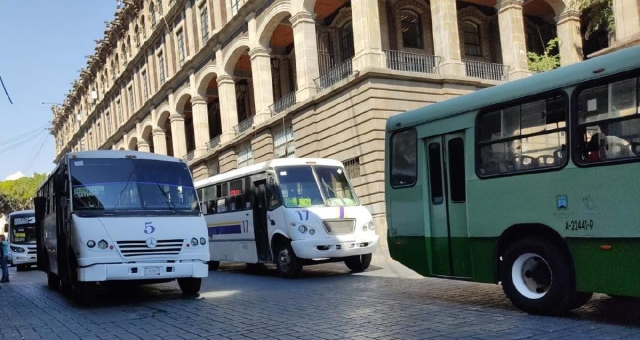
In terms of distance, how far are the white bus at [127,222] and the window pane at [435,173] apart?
4296 mm

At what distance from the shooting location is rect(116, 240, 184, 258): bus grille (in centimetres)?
1019

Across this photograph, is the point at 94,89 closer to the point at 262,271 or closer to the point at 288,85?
the point at 288,85

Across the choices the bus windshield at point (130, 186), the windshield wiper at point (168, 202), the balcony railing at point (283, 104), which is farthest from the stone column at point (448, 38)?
the windshield wiper at point (168, 202)

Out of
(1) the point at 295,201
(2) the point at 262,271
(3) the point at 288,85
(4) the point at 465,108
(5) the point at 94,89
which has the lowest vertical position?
(2) the point at 262,271

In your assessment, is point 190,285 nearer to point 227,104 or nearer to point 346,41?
point 346,41

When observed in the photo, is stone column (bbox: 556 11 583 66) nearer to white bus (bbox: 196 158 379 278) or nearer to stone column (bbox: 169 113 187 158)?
white bus (bbox: 196 158 379 278)

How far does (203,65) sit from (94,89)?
31217 mm

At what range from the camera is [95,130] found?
6341 centimetres

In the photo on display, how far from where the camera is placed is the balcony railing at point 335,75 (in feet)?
76.8

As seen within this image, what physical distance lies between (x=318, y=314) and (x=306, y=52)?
59.7ft

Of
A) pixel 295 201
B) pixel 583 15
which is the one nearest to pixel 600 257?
→ pixel 295 201

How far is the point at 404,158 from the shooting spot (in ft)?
31.4

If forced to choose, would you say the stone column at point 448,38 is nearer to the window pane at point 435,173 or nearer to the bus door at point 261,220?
the bus door at point 261,220

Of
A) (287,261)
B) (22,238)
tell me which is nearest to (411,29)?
(287,261)
